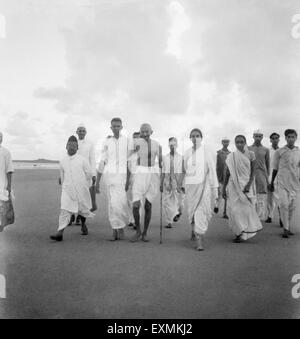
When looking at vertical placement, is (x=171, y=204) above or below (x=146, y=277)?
above

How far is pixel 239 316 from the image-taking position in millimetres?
4598

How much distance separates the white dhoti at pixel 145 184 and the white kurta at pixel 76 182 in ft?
3.85

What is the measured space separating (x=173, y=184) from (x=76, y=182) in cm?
294

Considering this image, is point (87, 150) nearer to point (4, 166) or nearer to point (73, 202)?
point (73, 202)

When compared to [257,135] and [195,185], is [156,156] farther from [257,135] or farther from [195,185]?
[257,135]

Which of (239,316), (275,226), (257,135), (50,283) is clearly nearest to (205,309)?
(239,316)

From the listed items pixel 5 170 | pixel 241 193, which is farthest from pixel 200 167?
pixel 5 170

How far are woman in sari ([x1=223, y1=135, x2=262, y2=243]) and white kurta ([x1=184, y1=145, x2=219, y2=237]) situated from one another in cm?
74

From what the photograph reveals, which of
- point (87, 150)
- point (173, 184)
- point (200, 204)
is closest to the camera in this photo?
point (200, 204)

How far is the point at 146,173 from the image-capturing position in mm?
8781

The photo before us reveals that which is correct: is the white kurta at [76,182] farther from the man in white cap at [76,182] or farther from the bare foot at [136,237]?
the bare foot at [136,237]

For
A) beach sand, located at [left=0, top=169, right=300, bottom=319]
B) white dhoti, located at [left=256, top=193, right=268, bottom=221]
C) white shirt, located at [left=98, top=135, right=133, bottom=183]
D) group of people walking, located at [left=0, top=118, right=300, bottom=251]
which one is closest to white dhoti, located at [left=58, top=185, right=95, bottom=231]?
group of people walking, located at [left=0, top=118, right=300, bottom=251]

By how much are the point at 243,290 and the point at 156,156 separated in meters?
3.96

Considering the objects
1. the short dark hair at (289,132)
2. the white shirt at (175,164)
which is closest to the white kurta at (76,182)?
the white shirt at (175,164)
